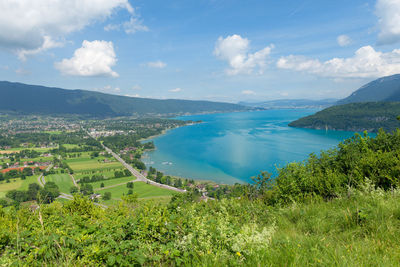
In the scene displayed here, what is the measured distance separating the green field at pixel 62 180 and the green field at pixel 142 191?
7.26 metres

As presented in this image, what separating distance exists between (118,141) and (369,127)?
104844 millimetres

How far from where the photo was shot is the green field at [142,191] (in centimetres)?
3120

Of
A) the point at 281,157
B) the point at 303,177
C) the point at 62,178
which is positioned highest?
the point at 303,177

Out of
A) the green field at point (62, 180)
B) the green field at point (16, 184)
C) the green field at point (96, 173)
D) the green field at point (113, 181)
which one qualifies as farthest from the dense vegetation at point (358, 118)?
the green field at point (16, 184)

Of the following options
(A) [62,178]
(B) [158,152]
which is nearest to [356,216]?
(A) [62,178]

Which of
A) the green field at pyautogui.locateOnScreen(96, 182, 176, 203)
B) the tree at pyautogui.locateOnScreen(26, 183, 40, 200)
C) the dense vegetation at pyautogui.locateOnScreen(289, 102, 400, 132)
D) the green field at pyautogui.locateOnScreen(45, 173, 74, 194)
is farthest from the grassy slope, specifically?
the dense vegetation at pyautogui.locateOnScreen(289, 102, 400, 132)

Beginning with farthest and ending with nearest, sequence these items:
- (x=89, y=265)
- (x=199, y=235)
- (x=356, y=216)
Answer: (x=356, y=216) < (x=199, y=235) < (x=89, y=265)

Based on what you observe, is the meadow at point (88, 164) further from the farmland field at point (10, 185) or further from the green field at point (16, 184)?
the farmland field at point (10, 185)

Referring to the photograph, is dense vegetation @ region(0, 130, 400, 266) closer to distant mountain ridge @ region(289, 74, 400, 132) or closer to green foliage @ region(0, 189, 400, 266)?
green foliage @ region(0, 189, 400, 266)

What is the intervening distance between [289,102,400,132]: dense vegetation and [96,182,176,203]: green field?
8709cm

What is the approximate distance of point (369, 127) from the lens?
8000 centimetres

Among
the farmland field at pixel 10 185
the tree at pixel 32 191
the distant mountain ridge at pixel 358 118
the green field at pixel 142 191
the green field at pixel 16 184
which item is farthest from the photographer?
the distant mountain ridge at pixel 358 118

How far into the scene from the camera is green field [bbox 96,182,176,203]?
31203mm

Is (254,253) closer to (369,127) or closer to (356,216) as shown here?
(356,216)
